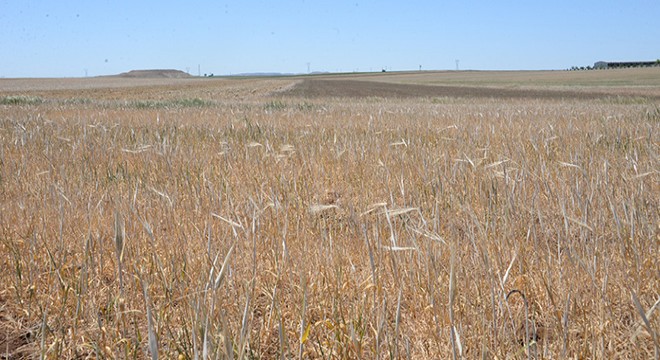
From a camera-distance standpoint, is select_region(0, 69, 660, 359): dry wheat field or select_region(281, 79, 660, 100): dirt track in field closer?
select_region(0, 69, 660, 359): dry wheat field

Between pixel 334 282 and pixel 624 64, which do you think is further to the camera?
pixel 624 64

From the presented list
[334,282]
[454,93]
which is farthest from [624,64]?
[334,282]

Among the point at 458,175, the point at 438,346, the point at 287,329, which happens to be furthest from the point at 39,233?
the point at 458,175

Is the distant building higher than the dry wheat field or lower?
higher

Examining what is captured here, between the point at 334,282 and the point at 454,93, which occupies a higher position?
the point at 454,93

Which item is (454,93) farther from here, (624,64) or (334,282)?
(624,64)

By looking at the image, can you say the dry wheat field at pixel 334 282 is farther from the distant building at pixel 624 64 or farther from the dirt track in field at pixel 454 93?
the distant building at pixel 624 64

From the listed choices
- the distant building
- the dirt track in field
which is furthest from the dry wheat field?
the distant building

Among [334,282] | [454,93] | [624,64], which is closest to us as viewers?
[334,282]

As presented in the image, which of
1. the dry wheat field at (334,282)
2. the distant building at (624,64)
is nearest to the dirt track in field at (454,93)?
the dry wheat field at (334,282)

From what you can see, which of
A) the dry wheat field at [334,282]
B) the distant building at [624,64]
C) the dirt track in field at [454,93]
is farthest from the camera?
the distant building at [624,64]

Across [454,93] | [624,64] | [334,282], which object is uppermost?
[624,64]

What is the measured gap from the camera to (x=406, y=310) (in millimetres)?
1747

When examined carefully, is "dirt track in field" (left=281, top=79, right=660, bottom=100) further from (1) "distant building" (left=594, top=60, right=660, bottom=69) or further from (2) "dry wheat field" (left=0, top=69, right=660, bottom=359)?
(1) "distant building" (left=594, top=60, right=660, bottom=69)
